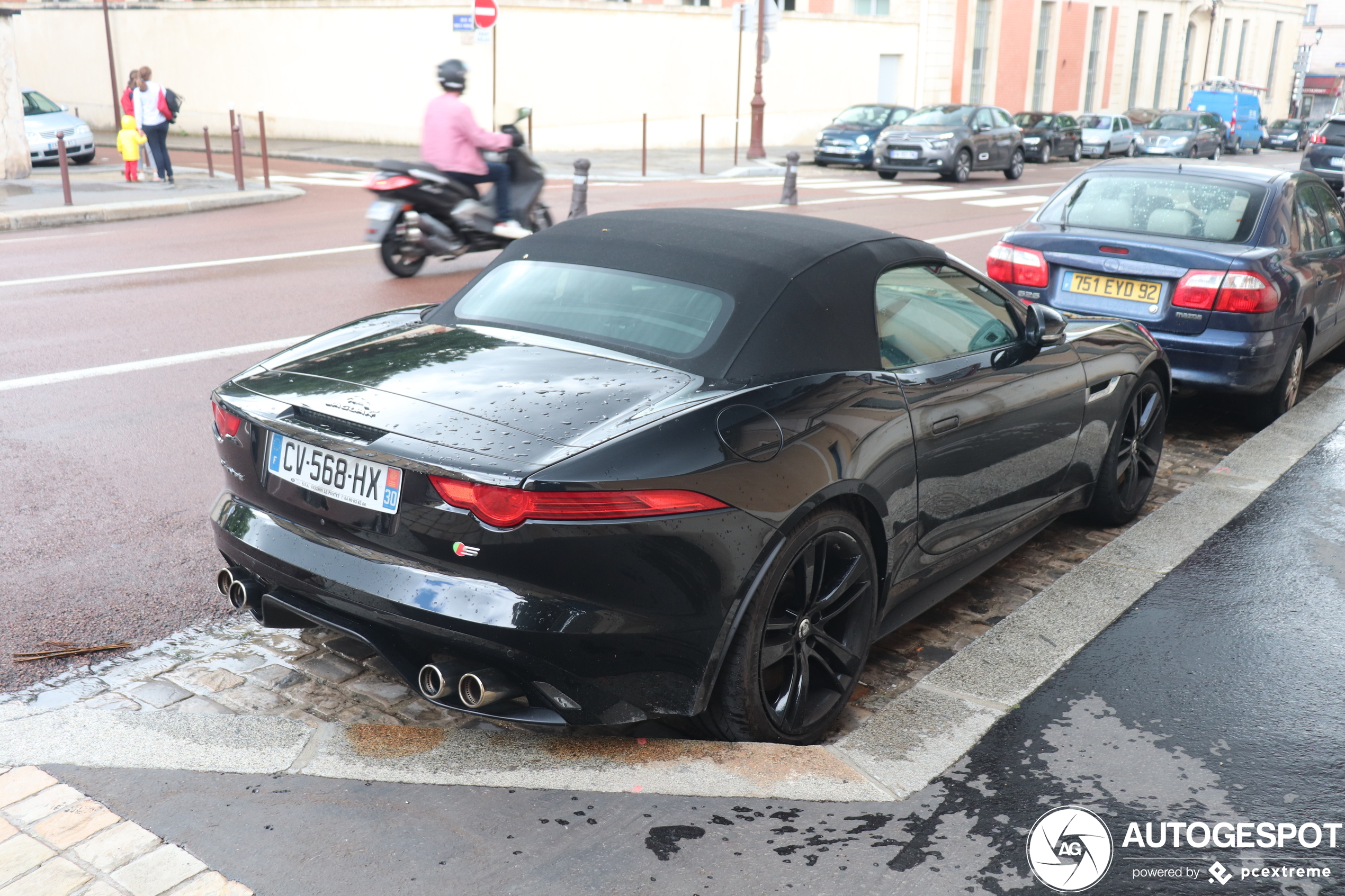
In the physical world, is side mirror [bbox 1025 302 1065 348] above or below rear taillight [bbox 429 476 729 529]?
above

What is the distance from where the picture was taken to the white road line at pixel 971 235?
15594 mm

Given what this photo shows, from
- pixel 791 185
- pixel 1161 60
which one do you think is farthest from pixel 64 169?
pixel 1161 60

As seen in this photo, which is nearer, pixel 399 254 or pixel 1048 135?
pixel 399 254

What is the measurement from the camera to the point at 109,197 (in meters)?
17.6

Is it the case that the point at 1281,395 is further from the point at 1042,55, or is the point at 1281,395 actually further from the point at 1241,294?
the point at 1042,55

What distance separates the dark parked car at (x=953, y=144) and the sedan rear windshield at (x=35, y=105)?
16501 mm

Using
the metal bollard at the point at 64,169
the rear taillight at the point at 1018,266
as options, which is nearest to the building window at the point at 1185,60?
the metal bollard at the point at 64,169

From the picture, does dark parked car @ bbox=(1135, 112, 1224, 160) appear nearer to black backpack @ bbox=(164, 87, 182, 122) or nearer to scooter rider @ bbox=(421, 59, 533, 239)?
black backpack @ bbox=(164, 87, 182, 122)

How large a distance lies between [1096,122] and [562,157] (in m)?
21.7

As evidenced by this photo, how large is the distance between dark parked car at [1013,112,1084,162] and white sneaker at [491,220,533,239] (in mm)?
26584

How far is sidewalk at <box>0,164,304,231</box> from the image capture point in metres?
15.8

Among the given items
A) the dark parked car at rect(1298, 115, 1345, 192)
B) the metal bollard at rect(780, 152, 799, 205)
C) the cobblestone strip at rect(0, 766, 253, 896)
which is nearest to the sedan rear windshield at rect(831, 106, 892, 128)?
the dark parked car at rect(1298, 115, 1345, 192)

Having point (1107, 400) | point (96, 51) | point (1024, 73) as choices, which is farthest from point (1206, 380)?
point (1024, 73)

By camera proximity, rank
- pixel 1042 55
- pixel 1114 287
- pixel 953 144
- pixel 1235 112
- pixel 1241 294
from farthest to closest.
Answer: pixel 1042 55
pixel 1235 112
pixel 953 144
pixel 1114 287
pixel 1241 294
